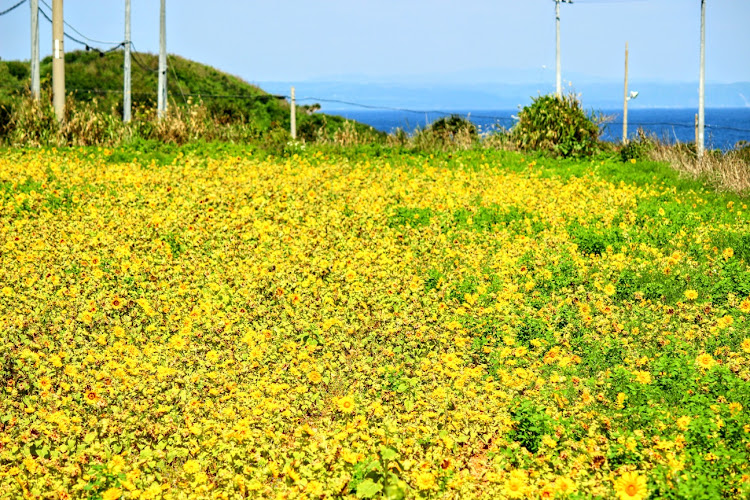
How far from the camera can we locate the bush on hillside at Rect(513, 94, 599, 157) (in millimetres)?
18031

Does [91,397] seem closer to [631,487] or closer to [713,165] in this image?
[631,487]

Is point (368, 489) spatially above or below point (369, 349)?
below

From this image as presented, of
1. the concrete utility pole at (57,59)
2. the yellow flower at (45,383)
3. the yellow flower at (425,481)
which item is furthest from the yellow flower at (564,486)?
the concrete utility pole at (57,59)

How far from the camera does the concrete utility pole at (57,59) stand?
1923cm

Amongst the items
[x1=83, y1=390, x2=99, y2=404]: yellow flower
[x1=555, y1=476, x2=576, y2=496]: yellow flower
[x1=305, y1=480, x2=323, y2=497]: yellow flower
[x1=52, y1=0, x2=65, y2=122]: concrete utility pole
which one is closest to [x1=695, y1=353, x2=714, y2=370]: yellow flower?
[x1=555, y1=476, x2=576, y2=496]: yellow flower

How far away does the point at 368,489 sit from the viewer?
4.15m

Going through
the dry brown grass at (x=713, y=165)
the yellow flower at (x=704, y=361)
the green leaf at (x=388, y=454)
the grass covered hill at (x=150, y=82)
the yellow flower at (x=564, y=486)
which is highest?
the grass covered hill at (x=150, y=82)

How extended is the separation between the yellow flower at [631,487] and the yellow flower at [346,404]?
1.59 meters

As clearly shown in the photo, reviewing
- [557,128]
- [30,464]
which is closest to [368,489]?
[30,464]

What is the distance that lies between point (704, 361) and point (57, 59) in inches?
690

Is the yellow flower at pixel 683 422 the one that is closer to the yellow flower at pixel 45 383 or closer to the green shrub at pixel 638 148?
the yellow flower at pixel 45 383

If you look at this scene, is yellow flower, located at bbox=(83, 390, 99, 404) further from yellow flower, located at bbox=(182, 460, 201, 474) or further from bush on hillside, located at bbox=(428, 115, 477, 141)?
bush on hillside, located at bbox=(428, 115, 477, 141)

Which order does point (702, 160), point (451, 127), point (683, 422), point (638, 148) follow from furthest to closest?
1. point (451, 127)
2. point (638, 148)
3. point (702, 160)
4. point (683, 422)

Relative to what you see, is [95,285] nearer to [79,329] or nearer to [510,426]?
[79,329]
